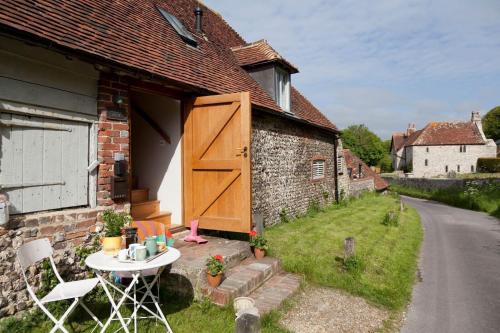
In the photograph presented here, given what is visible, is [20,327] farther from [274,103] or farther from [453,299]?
[274,103]

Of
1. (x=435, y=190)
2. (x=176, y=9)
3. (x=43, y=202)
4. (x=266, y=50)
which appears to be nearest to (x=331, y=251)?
(x=43, y=202)

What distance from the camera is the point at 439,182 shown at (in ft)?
94.1

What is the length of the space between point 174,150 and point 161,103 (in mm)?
1147

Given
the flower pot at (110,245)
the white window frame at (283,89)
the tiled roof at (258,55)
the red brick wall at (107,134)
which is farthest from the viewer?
the white window frame at (283,89)

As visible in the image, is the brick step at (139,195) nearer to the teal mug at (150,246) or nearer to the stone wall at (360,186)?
the teal mug at (150,246)

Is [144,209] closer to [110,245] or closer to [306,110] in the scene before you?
[110,245]

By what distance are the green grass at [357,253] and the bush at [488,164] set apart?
34976 millimetres

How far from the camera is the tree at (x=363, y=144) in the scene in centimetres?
6041

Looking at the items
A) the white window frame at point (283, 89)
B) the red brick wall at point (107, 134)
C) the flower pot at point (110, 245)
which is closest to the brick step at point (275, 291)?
the flower pot at point (110, 245)

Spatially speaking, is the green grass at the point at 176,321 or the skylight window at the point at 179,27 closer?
the green grass at the point at 176,321

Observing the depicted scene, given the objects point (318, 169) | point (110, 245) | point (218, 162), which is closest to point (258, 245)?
point (218, 162)

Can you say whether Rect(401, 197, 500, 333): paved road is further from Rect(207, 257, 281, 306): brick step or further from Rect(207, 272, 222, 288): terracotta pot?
Rect(207, 272, 222, 288): terracotta pot

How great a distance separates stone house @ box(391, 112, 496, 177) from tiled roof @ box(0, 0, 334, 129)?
44142 mm

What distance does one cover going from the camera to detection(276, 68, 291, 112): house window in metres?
11.3
